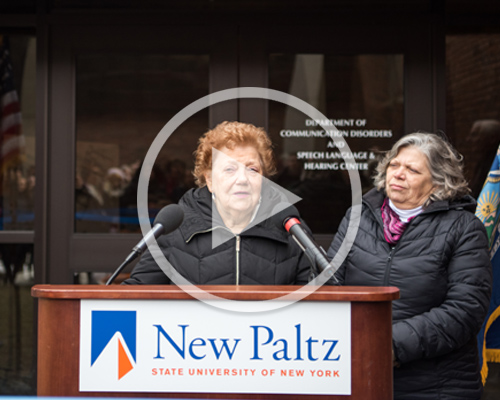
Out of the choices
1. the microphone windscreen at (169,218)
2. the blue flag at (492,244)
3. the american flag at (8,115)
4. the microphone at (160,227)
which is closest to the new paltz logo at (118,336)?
the microphone at (160,227)

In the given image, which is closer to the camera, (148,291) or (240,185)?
(148,291)

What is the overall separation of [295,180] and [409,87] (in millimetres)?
1067

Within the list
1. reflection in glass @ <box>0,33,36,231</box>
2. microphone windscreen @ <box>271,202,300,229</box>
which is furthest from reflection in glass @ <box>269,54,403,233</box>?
reflection in glass @ <box>0,33,36,231</box>

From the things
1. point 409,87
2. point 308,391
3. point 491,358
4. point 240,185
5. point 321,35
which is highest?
point 321,35

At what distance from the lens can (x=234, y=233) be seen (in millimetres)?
2371

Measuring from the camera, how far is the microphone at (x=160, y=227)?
1813 millimetres

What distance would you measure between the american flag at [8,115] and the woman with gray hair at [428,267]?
323 cm

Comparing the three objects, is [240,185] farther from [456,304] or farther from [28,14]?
[28,14]

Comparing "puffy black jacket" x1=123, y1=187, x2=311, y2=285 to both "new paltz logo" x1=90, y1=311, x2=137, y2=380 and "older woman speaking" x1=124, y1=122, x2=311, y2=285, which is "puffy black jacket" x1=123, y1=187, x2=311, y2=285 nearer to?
"older woman speaking" x1=124, y1=122, x2=311, y2=285

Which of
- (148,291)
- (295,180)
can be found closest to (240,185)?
(148,291)

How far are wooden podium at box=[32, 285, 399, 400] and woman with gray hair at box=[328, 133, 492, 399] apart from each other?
558mm

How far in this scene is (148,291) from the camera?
1.76 meters

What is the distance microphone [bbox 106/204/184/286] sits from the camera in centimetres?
181

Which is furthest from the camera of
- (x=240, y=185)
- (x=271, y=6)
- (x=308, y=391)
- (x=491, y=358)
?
(x=271, y=6)
